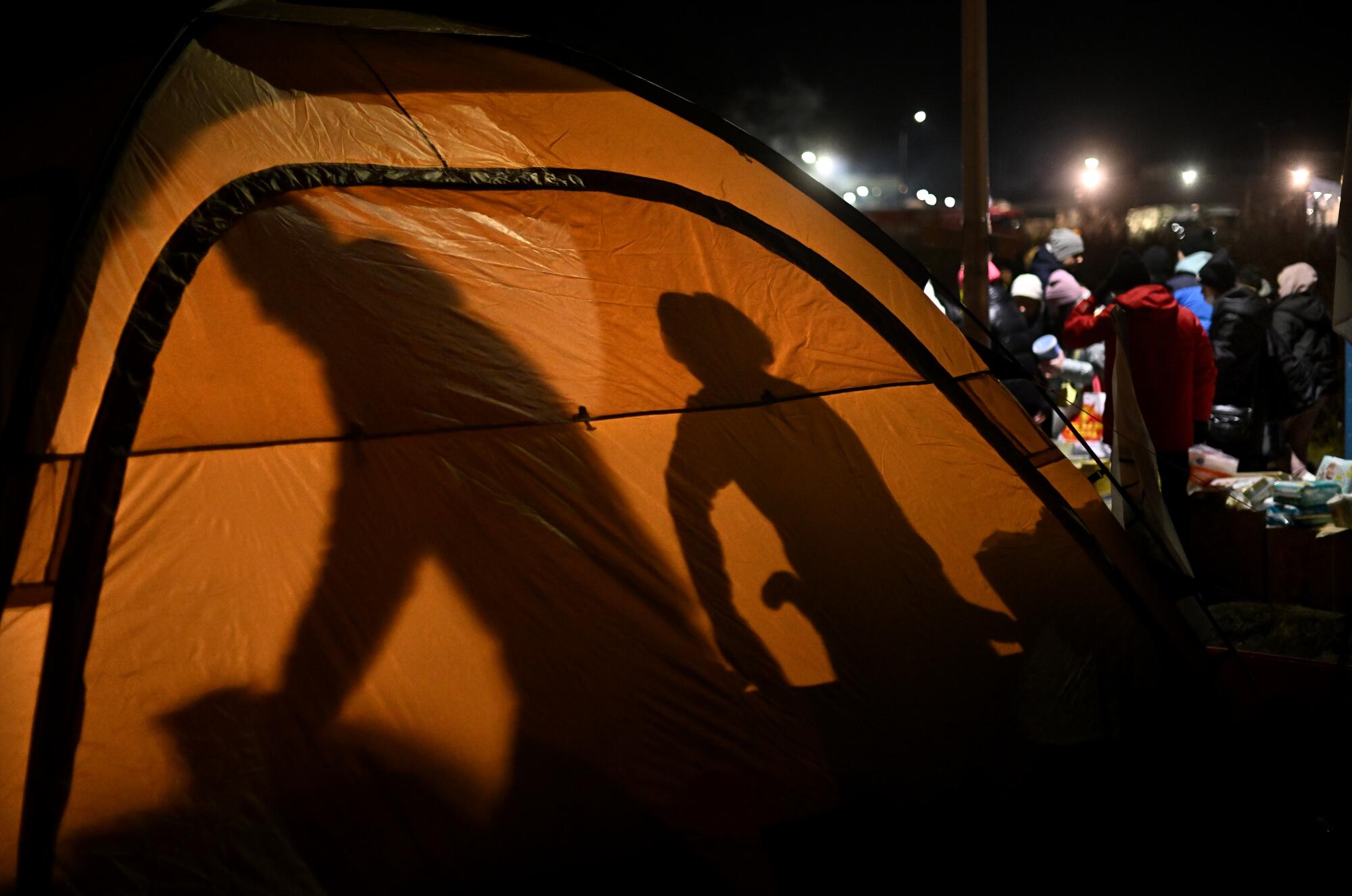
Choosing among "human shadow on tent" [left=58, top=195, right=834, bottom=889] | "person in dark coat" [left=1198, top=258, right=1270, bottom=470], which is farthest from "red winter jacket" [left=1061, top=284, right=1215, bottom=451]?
"human shadow on tent" [left=58, top=195, right=834, bottom=889]

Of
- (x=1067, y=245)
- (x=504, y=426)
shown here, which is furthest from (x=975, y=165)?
(x=1067, y=245)

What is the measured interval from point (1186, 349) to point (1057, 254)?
447 centimetres

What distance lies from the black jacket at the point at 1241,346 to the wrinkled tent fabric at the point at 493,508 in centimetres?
422

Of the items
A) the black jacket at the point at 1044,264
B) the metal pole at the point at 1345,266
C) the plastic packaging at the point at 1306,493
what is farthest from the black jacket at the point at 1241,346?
the metal pole at the point at 1345,266

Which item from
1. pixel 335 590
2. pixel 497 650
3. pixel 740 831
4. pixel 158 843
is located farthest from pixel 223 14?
pixel 740 831

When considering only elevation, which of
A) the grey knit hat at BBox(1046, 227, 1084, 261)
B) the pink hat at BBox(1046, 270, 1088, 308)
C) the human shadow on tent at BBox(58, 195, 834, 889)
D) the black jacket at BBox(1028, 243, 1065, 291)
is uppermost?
the grey knit hat at BBox(1046, 227, 1084, 261)

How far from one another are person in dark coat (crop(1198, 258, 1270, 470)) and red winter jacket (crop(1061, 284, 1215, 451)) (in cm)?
158

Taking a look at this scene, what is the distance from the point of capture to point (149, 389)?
2.56m

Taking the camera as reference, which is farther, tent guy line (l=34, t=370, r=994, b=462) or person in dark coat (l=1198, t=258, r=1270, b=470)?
person in dark coat (l=1198, t=258, r=1270, b=470)

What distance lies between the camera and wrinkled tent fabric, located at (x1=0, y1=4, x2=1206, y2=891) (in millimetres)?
2408

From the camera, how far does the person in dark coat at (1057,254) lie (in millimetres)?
9469

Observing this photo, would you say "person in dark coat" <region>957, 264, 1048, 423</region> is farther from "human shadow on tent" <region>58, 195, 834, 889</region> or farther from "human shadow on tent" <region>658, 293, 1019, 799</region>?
"human shadow on tent" <region>58, 195, 834, 889</region>

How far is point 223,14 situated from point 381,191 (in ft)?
2.68

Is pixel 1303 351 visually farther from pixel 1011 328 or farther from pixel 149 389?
pixel 149 389
